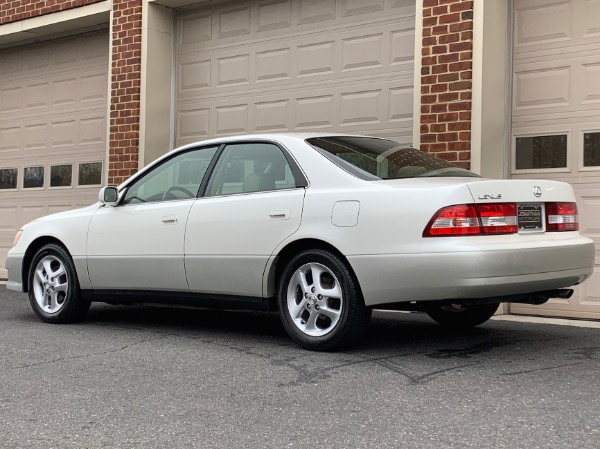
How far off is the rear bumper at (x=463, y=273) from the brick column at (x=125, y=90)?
20.0ft

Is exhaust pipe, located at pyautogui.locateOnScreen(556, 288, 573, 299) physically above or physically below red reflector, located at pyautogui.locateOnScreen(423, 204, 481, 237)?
below

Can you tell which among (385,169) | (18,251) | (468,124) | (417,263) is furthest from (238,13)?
(417,263)

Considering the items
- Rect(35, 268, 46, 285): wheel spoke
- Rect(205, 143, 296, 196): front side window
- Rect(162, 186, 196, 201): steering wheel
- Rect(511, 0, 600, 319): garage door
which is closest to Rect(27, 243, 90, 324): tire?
Rect(35, 268, 46, 285): wheel spoke

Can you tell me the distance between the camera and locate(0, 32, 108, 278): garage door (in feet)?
37.9

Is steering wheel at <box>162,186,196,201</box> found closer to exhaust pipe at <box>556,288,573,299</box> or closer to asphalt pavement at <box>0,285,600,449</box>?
asphalt pavement at <box>0,285,600,449</box>

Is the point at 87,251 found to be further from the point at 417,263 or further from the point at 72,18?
the point at 72,18

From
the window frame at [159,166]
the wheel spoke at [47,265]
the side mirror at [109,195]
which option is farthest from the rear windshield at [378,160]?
the wheel spoke at [47,265]

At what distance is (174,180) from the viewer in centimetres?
637

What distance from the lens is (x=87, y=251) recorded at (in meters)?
6.63

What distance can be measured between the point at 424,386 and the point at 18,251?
4.17 metres

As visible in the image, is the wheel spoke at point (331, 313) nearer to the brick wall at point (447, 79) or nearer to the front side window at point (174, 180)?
the front side window at point (174, 180)

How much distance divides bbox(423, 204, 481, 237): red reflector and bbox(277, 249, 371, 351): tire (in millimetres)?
649

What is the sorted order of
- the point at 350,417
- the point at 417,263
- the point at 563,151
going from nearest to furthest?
the point at 350,417, the point at 417,263, the point at 563,151

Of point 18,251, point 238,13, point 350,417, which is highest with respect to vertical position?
point 238,13
